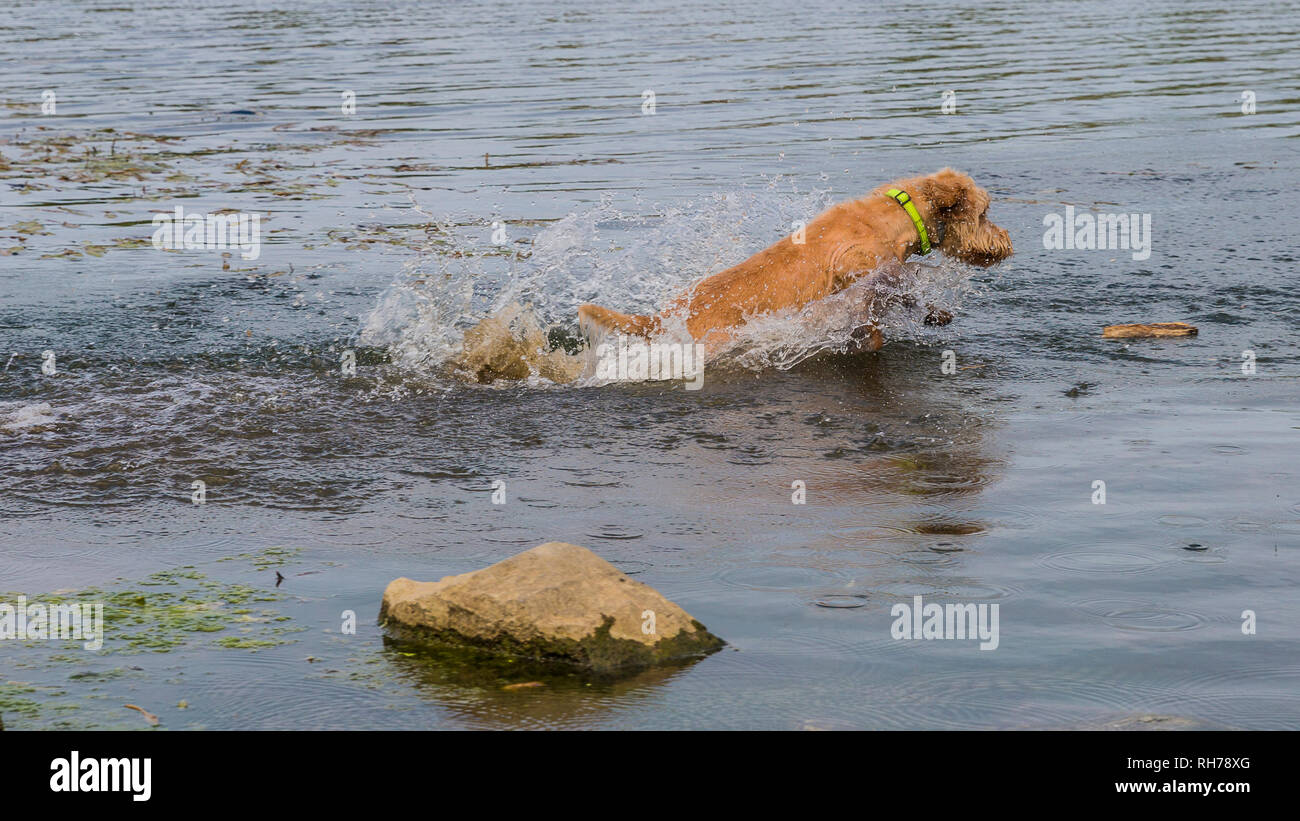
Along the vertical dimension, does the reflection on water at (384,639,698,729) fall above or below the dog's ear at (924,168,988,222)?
below

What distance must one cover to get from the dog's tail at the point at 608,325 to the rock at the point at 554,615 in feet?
13.2

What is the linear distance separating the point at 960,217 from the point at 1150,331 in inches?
55.2

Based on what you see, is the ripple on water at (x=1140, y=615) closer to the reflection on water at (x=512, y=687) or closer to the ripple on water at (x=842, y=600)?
the ripple on water at (x=842, y=600)

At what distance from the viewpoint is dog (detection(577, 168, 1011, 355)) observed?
9016 mm

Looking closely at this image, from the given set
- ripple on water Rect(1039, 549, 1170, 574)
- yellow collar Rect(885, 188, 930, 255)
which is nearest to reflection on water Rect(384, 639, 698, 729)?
ripple on water Rect(1039, 549, 1170, 574)

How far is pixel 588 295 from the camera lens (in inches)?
432

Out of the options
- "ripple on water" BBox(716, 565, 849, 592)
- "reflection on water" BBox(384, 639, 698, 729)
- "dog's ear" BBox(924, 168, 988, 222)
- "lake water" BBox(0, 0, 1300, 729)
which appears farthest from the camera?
"dog's ear" BBox(924, 168, 988, 222)

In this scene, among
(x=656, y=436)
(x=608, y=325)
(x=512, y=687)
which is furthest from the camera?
(x=608, y=325)

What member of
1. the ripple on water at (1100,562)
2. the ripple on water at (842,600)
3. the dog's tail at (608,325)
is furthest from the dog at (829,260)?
the ripple on water at (842,600)

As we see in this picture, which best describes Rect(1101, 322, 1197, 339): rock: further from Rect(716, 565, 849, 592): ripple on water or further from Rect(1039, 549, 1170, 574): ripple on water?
Rect(716, 565, 849, 592): ripple on water

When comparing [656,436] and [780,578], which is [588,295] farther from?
[780,578]

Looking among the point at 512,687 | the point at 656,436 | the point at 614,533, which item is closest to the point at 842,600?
the point at 614,533

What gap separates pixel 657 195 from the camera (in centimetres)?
1493
